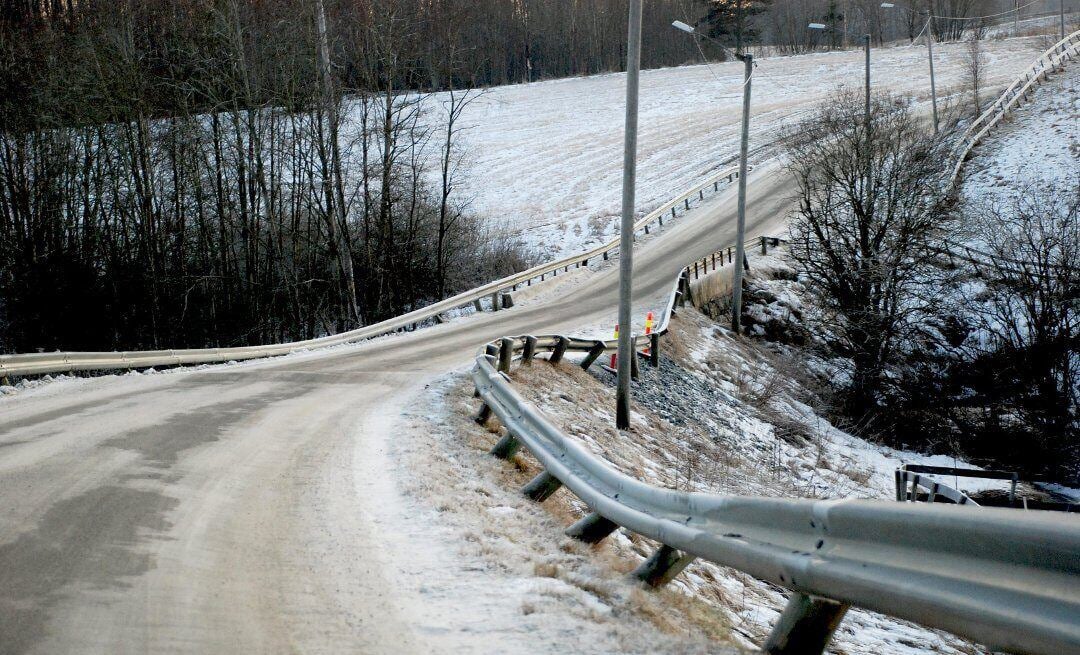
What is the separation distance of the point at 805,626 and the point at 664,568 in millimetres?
1397

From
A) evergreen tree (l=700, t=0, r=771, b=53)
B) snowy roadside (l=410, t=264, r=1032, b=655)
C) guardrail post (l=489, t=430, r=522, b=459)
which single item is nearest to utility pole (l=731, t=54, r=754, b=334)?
snowy roadside (l=410, t=264, r=1032, b=655)

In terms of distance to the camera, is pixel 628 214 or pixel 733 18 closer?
pixel 628 214

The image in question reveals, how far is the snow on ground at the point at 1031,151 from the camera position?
39.7 metres

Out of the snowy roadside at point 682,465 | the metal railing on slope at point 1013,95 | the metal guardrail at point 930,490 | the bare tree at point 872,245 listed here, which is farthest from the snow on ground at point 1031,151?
the metal guardrail at point 930,490

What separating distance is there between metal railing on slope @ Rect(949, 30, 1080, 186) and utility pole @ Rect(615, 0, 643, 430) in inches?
1180

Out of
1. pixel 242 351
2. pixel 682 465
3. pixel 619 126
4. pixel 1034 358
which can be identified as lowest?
pixel 1034 358

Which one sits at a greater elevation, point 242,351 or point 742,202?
point 742,202

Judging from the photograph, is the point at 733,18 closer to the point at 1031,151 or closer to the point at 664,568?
the point at 1031,151

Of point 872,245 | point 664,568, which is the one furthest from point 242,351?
point 872,245

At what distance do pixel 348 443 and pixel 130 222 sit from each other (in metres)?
32.2

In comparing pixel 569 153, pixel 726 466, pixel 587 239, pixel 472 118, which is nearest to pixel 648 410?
pixel 726 466

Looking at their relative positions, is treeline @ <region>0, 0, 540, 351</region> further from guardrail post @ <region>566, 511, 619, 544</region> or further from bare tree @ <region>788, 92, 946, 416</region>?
guardrail post @ <region>566, 511, 619, 544</region>

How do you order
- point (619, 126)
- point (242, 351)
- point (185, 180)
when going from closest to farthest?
1. point (242, 351)
2. point (185, 180)
3. point (619, 126)

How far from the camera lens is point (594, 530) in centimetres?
649
